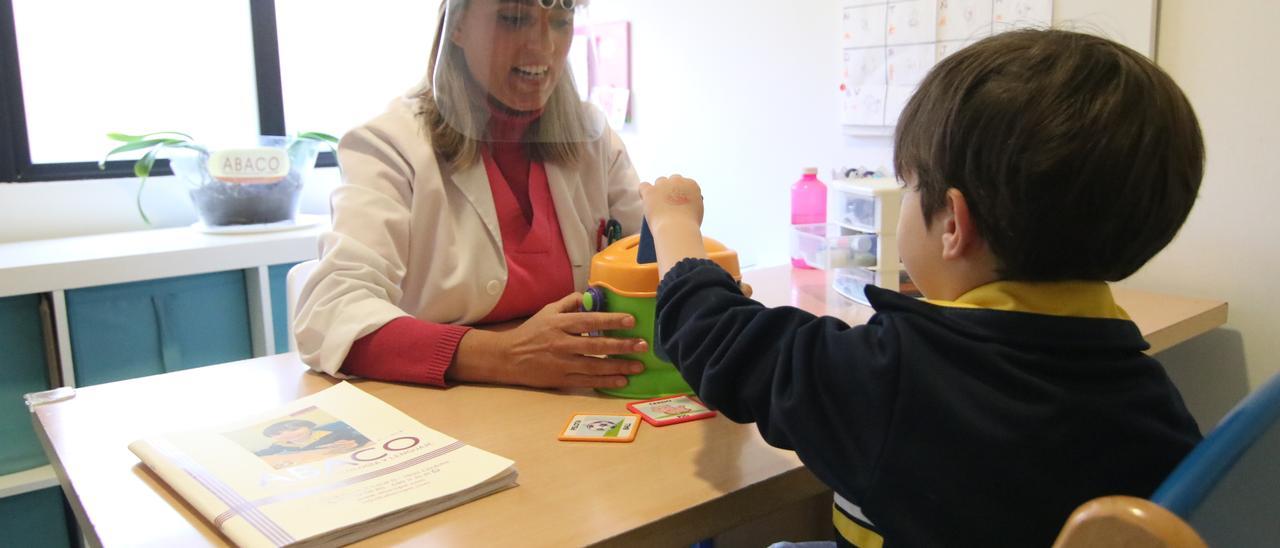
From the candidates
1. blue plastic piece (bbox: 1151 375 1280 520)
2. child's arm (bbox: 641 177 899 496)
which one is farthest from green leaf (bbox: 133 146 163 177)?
blue plastic piece (bbox: 1151 375 1280 520)

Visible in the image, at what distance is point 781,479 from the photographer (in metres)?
0.75

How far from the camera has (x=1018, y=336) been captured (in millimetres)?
611

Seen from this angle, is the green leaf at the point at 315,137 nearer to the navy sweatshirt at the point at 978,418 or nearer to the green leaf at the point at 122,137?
the green leaf at the point at 122,137

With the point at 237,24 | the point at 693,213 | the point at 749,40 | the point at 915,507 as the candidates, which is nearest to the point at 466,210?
the point at 693,213

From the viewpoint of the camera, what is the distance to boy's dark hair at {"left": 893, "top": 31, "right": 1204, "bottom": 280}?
0.59 metres

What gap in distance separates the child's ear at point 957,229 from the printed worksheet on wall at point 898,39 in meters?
1.13

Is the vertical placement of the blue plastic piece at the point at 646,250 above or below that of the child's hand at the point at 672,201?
below

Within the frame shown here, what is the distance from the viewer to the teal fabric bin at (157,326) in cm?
193

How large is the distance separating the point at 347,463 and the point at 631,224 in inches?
31.5

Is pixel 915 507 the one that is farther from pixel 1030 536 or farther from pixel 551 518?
pixel 551 518

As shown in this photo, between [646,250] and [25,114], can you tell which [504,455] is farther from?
[25,114]

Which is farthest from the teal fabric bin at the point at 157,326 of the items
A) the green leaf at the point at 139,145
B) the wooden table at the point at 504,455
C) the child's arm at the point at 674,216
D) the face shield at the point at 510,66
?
the child's arm at the point at 674,216

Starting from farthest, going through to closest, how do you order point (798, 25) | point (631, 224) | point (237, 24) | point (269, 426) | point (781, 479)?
point (237, 24), point (798, 25), point (631, 224), point (269, 426), point (781, 479)

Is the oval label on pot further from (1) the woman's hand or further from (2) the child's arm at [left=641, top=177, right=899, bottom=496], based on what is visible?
(2) the child's arm at [left=641, top=177, right=899, bottom=496]
